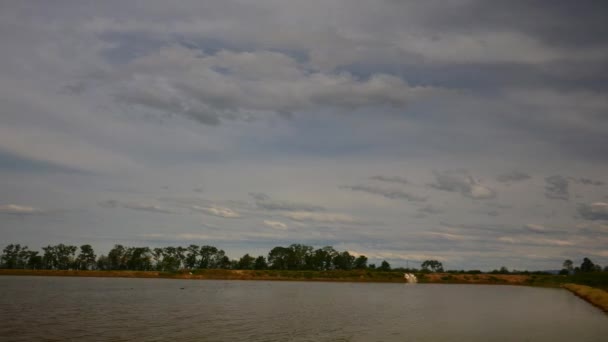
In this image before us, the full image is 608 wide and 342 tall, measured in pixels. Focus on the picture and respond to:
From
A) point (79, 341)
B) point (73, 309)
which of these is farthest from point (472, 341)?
point (73, 309)

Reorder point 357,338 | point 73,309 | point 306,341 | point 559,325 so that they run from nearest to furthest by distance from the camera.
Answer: point 306,341 < point 357,338 < point 559,325 < point 73,309

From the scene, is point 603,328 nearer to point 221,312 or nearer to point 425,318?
point 425,318

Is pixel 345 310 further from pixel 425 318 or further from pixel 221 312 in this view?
pixel 221 312

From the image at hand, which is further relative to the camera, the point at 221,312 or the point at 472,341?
the point at 221,312

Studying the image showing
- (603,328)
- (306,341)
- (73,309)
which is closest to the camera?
(306,341)

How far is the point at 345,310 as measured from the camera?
234 ft

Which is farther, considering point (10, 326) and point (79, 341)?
point (10, 326)

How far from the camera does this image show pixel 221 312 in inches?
2502

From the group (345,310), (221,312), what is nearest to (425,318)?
(345,310)

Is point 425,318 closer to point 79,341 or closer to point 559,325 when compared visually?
point 559,325

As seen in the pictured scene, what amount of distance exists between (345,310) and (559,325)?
28.0m

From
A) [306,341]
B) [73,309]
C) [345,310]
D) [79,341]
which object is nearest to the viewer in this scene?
[79,341]

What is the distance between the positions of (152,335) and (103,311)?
23.2 m

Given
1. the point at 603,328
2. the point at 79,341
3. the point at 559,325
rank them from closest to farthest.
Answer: the point at 79,341
the point at 603,328
the point at 559,325
